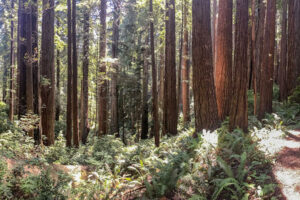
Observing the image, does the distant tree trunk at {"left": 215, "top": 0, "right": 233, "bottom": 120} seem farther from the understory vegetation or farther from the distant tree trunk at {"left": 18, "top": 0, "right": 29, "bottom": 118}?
the distant tree trunk at {"left": 18, "top": 0, "right": 29, "bottom": 118}

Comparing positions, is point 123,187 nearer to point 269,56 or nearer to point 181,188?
point 181,188

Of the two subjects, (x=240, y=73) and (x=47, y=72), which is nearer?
(x=240, y=73)

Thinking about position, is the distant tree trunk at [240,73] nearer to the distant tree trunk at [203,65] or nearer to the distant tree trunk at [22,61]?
the distant tree trunk at [203,65]

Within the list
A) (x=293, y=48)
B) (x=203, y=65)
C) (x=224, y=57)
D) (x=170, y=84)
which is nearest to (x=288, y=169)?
(x=203, y=65)

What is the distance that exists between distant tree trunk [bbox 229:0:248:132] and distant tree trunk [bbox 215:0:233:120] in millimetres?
1768

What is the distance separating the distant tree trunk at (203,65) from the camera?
679 cm

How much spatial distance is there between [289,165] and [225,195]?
1.55 m

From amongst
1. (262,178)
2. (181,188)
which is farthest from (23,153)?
(262,178)

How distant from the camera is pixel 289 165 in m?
4.49

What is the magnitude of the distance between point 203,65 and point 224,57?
2.14 metres

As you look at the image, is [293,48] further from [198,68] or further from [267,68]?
[198,68]

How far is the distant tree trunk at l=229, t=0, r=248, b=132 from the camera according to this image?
627 centimetres

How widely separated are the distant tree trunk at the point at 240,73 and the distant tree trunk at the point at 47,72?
700cm

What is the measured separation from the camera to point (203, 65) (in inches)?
267
